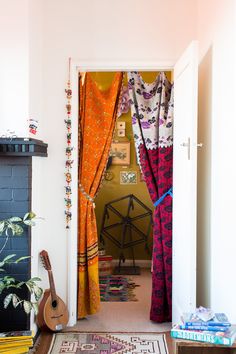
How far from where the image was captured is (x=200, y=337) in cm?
170

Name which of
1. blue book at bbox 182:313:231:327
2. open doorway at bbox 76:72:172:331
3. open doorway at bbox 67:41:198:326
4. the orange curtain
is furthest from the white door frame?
open doorway at bbox 76:72:172:331

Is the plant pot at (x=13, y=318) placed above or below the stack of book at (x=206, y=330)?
below

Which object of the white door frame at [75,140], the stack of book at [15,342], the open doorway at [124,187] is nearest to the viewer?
the stack of book at [15,342]

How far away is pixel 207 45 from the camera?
2.77 metres

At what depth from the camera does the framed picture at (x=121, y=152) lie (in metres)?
5.22

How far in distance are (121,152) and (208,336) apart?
12.1 feet

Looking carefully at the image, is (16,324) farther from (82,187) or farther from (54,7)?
(54,7)

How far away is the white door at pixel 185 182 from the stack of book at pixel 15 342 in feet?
3.45

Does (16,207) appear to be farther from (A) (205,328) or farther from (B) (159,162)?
(A) (205,328)

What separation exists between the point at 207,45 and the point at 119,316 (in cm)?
230

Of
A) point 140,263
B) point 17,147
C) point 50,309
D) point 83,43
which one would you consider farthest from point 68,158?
point 140,263

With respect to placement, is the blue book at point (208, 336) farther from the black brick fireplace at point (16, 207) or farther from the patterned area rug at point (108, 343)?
the black brick fireplace at point (16, 207)

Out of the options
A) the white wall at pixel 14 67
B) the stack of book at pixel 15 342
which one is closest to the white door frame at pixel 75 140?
the white wall at pixel 14 67

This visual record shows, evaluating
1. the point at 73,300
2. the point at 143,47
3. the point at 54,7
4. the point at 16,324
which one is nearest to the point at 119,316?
the point at 73,300
